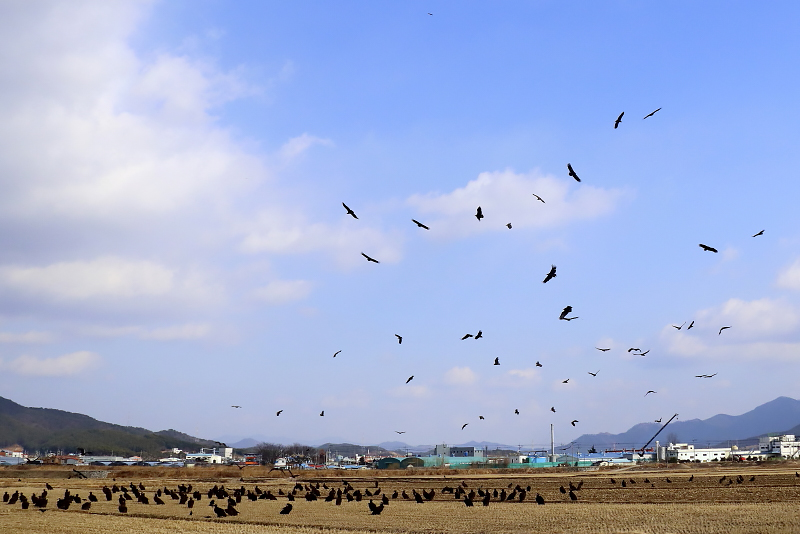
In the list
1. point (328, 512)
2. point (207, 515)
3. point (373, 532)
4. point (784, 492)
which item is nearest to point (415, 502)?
point (328, 512)

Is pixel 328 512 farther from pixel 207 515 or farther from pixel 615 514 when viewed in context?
pixel 615 514

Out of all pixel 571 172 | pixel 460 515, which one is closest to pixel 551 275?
pixel 571 172

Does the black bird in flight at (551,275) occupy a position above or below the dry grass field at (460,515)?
above

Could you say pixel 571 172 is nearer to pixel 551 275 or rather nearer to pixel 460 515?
pixel 551 275

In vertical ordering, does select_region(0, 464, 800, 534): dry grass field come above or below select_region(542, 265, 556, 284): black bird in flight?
below

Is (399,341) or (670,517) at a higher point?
(399,341)

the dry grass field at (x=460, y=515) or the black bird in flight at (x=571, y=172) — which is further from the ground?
the black bird in flight at (x=571, y=172)

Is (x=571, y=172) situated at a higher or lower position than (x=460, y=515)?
higher

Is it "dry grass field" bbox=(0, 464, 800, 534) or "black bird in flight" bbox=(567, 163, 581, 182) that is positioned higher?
"black bird in flight" bbox=(567, 163, 581, 182)

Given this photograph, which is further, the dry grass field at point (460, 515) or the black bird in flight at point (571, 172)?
the dry grass field at point (460, 515)

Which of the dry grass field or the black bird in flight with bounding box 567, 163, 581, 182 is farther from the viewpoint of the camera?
the dry grass field

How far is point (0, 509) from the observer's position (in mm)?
48656

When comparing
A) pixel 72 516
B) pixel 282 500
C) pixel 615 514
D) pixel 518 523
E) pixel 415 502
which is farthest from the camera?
pixel 282 500

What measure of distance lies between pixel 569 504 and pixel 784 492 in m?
17.8
